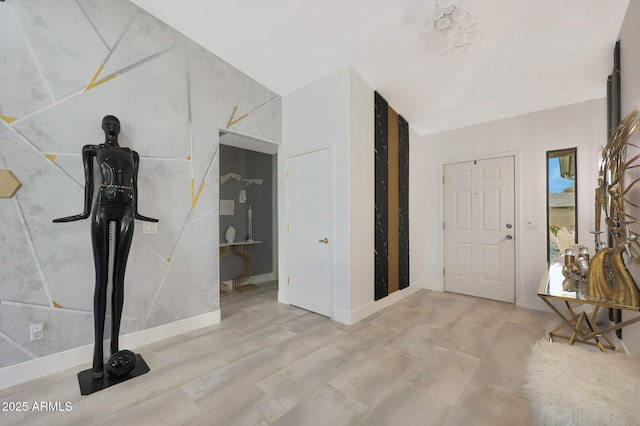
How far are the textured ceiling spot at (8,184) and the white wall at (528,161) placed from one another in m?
4.45

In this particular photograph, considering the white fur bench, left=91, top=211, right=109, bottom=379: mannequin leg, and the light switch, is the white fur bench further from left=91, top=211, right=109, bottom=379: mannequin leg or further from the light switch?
the light switch

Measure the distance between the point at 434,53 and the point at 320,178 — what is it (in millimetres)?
1737

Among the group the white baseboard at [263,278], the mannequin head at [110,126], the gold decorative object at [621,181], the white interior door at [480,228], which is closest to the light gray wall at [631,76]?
the gold decorative object at [621,181]

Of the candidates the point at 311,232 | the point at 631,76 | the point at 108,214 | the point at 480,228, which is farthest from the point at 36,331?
the point at 480,228

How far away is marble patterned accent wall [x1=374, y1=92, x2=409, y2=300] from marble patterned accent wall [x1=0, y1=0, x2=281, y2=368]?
192 cm

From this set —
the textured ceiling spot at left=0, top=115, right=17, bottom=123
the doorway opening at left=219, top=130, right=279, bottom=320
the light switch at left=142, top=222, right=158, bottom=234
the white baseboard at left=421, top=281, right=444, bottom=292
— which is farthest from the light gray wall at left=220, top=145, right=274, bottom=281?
the white baseboard at left=421, top=281, right=444, bottom=292

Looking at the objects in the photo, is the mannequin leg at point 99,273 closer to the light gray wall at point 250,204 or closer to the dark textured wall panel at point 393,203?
the light gray wall at point 250,204

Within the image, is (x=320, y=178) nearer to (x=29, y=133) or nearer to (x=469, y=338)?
(x=469, y=338)

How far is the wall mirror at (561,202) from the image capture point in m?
3.28

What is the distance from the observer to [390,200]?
3.72 metres

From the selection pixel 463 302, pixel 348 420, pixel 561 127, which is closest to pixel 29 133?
pixel 348 420

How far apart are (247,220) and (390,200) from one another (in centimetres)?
265

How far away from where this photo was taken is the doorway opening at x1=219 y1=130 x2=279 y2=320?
4418mm

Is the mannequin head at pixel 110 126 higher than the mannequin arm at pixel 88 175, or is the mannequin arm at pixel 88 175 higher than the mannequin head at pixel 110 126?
the mannequin head at pixel 110 126
